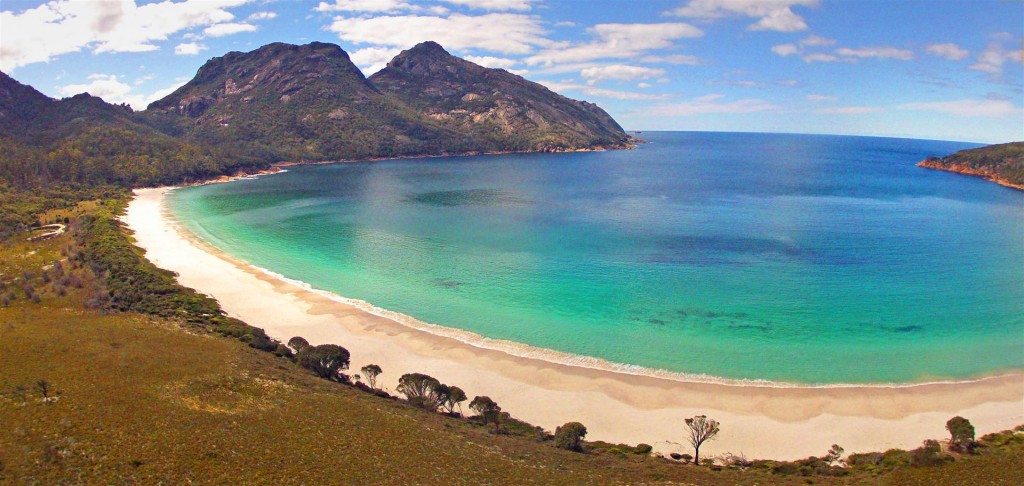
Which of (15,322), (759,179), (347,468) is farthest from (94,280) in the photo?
(759,179)

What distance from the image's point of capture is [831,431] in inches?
1288

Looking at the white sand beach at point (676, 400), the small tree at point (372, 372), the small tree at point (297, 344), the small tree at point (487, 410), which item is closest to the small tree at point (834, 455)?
the white sand beach at point (676, 400)

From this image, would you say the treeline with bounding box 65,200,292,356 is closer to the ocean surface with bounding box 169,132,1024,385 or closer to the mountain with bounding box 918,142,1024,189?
the ocean surface with bounding box 169,132,1024,385

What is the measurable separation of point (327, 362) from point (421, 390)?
27.3ft

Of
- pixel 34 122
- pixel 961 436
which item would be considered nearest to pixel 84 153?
pixel 34 122

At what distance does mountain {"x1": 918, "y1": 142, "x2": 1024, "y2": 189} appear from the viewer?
519 feet

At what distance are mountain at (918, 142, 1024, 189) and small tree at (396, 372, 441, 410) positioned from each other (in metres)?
187

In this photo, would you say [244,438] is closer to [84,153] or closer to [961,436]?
[961,436]

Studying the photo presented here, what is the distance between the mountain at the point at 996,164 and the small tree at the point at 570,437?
184 meters

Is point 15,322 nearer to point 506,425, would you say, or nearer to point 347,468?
point 347,468

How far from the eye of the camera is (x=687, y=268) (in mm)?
66438

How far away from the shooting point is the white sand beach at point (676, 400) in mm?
32125

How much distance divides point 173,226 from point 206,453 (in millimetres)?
83097

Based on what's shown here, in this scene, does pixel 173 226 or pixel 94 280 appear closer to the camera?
pixel 94 280
